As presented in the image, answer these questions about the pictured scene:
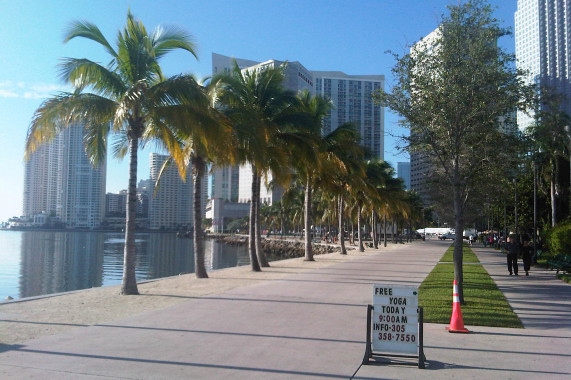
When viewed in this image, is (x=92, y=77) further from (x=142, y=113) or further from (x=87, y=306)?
(x=87, y=306)

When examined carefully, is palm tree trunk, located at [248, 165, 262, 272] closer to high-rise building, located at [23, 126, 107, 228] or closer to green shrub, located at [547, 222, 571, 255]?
green shrub, located at [547, 222, 571, 255]

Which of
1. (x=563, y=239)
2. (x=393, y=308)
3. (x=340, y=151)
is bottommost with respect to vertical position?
(x=393, y=308)

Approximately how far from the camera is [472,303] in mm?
12711

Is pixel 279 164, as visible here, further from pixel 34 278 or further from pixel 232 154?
pixel 34 278

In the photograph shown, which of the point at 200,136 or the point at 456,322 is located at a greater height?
the point at 200,136

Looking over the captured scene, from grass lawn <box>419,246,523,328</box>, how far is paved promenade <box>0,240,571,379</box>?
1.35 ft

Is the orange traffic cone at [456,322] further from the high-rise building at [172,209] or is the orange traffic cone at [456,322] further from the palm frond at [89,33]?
the high-rise building at [172,209]

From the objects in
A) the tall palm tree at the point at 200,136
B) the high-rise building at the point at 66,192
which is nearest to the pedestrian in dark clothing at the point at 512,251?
the tall palm tree at the point at 200,136

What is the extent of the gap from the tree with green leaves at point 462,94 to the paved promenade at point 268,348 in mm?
3542

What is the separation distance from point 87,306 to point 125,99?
17.7 feet

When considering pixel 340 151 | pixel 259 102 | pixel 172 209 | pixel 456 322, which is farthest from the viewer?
pixel 172 209

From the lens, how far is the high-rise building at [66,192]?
11162cm

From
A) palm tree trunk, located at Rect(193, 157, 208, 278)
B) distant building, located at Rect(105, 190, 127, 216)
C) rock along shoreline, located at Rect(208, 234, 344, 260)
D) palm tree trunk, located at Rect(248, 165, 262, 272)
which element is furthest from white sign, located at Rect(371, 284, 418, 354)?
distant building, located at Rect(105, 190, 127, 216)

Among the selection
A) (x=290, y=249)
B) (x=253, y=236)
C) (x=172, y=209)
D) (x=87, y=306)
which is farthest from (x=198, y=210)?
(x=172, y=209)
